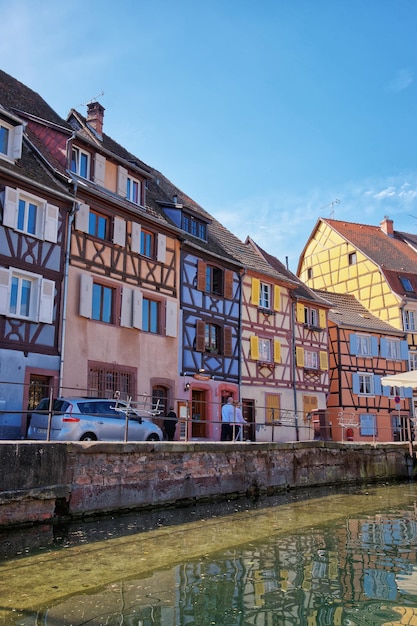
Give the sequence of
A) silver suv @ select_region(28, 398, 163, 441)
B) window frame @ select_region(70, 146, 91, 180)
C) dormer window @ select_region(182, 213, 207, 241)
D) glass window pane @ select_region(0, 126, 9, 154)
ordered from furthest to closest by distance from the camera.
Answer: dormer window @ select_region(182, 213, 207, 241), window frame @ select_region(70, 146, 91, 180), glass window pane @ select_region(0, 126, 9, 154), silver suv @ select_region(28, 398, 163, 441)

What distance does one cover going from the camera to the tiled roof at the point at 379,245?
3884 centimetres

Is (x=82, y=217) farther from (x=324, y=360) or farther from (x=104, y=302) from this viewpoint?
(x=324, y=360)

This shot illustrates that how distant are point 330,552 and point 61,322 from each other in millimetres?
11033

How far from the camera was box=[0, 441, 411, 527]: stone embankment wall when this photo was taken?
388 inches

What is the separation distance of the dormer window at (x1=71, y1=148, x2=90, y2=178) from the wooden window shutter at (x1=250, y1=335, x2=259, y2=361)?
35.0 ft

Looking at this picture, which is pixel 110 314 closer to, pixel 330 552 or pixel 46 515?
pixel 46 515

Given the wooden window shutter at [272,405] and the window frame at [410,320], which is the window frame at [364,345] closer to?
the window frame at [410,320]

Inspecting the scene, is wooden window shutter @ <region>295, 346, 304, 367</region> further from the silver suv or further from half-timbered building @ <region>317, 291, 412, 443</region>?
the silver suv

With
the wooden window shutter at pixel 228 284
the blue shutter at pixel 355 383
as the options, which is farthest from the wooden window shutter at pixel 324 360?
the wooden window shutter at pixel 228 284

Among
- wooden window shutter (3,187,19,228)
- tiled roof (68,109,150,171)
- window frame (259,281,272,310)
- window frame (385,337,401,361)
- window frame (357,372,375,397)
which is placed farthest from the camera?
window frame (385,337,401,361)

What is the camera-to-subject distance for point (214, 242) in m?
26.2

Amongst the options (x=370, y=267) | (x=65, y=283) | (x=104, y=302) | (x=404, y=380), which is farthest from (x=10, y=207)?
(x=370, y=267)

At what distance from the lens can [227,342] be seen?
81.3ft

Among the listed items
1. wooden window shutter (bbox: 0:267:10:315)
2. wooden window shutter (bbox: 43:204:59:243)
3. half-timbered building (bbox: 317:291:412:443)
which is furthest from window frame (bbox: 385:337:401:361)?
wooden window shutter (bbox: 0:267:10:315)
